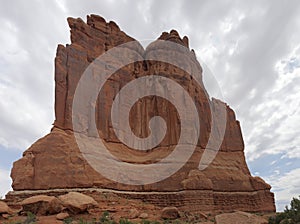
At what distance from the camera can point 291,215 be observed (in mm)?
14016

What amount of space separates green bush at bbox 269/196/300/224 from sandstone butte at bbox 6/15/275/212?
1446 cm

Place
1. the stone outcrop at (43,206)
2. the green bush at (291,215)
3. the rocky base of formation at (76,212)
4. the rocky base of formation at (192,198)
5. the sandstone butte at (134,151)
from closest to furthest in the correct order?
the green bush at (291,215) < the rocky base of formation at (76,212) < the stone outcrop at (43,206) < the rocky base of formation at (192,198) < the sandstone butte at (134,151)

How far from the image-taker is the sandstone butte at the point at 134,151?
84.6ft

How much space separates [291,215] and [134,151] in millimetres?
22597

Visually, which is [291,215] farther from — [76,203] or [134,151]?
[134,151]

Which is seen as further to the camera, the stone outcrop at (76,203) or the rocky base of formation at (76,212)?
the stone outcrop at (76,203)

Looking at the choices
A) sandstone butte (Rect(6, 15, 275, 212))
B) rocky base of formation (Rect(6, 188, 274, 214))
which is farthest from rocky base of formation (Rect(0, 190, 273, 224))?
sandstone butte (Rect(6, 15, 275, 212))

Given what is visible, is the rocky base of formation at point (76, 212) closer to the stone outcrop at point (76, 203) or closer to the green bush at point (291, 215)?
the stone outcrop at point (76, 203)

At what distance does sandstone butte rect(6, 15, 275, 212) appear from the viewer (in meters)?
25.8

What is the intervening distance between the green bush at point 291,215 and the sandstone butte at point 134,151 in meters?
14.5

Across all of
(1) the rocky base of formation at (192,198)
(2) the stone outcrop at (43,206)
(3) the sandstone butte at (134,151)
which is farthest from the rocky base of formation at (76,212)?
(3) the sandstone butte at (134,151)

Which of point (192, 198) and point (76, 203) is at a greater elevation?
point (192, 198)

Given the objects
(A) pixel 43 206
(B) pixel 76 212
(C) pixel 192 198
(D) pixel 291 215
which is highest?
(C) pixel 192 198

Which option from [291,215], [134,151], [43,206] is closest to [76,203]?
[43,206]
